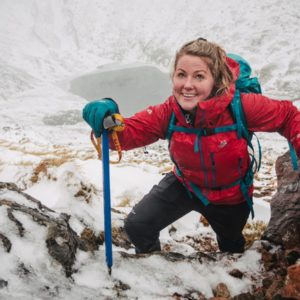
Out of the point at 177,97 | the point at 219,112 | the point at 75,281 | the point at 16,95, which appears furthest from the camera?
the point at 16,95

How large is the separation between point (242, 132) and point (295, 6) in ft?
175

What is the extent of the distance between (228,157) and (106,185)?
111cm

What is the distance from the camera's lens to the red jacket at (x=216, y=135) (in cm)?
282

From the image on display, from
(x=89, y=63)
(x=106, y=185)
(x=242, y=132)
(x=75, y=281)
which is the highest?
(x=89, y=63)

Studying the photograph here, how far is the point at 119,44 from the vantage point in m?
57.2

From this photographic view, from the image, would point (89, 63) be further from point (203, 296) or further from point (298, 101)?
point (203, 296)

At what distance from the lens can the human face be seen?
9.62 ft

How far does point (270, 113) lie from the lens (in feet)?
9.27

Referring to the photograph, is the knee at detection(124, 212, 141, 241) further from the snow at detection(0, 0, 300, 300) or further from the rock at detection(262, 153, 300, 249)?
the rock at detection(262, 153, 300, 249)

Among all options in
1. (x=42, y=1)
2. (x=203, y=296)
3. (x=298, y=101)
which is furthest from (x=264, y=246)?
(x=42, y=1)

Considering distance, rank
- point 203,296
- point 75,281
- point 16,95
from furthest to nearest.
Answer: point 16,95 < point 203,296 < point 75,281

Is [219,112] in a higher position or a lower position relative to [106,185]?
higher

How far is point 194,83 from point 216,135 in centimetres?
50

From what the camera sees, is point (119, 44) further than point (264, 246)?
Yes
